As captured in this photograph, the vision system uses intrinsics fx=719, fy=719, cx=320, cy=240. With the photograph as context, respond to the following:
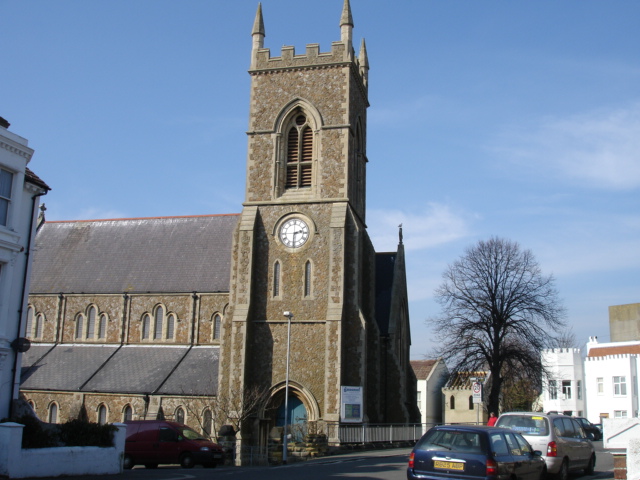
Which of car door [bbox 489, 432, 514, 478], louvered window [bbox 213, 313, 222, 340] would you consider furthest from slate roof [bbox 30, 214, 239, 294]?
car door [bbox 489, 432, 514, 478]

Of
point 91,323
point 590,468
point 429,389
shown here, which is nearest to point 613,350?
point 429,389

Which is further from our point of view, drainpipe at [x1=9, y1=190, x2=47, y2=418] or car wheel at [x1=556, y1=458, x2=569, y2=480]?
drainpipe at [x1=9, y1=190, x2=47, y2=418]

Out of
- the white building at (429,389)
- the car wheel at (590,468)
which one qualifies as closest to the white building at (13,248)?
the car wheel at (590,468)

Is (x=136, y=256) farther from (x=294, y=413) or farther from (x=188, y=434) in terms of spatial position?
(x=188, y=434)

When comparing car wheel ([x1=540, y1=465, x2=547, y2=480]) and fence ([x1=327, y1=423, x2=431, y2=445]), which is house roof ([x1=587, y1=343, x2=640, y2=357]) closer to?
fence ([x1=327, y1=423, x2=431, y2=445])

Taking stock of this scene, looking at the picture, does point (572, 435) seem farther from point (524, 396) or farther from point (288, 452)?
point (524, 396)

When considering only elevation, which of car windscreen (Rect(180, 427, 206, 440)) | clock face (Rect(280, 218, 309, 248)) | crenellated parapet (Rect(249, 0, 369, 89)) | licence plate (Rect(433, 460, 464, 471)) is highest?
crenellated parapet (Rect(249, 0, 369, 89))

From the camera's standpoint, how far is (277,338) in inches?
1228

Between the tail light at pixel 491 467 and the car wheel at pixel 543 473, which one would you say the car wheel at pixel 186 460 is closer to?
the car wheel at pixel 543 473

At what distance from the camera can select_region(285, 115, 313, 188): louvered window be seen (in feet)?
110

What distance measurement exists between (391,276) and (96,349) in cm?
1630

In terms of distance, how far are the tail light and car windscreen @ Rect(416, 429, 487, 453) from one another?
230mm

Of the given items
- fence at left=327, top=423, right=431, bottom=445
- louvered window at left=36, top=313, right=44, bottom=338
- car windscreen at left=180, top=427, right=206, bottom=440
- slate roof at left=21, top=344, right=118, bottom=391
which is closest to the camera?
car windscreen at left=180, top=427, right=206, bottom=440

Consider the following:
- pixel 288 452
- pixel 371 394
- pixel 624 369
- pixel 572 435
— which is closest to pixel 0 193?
pixel 288 452
